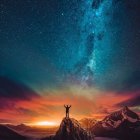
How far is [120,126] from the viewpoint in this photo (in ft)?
201

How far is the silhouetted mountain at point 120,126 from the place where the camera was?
55094 mm

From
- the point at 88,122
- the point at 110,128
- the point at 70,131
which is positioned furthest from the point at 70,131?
the point at 110,128

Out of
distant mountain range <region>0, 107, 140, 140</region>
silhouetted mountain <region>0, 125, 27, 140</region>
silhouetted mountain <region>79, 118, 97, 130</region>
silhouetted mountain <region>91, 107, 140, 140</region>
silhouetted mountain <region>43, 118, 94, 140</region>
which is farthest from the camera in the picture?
silhouetted mountain <region>91, 107, 140, 140</region>

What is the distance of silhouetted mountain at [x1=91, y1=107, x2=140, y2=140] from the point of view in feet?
181

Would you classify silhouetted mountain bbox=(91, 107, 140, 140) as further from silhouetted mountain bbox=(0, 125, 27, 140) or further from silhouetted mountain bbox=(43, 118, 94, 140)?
silhouetted mountain bbox=(43, 118, 94, 140)

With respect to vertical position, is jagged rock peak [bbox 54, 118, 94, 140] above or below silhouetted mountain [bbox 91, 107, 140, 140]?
below

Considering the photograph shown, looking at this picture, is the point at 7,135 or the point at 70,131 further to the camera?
the point at 7,135

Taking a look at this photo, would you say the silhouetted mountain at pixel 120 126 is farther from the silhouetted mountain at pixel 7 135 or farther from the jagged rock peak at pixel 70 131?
the jagged rock peak at pixel 70 131

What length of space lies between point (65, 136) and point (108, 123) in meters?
30.7

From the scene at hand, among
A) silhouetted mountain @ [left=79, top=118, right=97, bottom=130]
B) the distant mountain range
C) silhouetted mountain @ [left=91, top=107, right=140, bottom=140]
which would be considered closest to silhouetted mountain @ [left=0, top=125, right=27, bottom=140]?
the distant mountain range

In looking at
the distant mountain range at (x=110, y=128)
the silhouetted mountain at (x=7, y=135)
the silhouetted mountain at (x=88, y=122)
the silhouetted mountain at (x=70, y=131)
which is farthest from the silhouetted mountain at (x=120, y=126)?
the silhouetted mountain at (x=70, y=131)

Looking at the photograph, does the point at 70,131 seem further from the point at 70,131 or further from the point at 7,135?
the point at 7,135

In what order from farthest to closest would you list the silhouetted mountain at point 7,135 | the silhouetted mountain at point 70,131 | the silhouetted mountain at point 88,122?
the silhouetted mountain at point 88,122 → the silhouetted mountain at point 7,135 → the silhouetted mountain at point 70,131

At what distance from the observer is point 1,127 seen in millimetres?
48844
